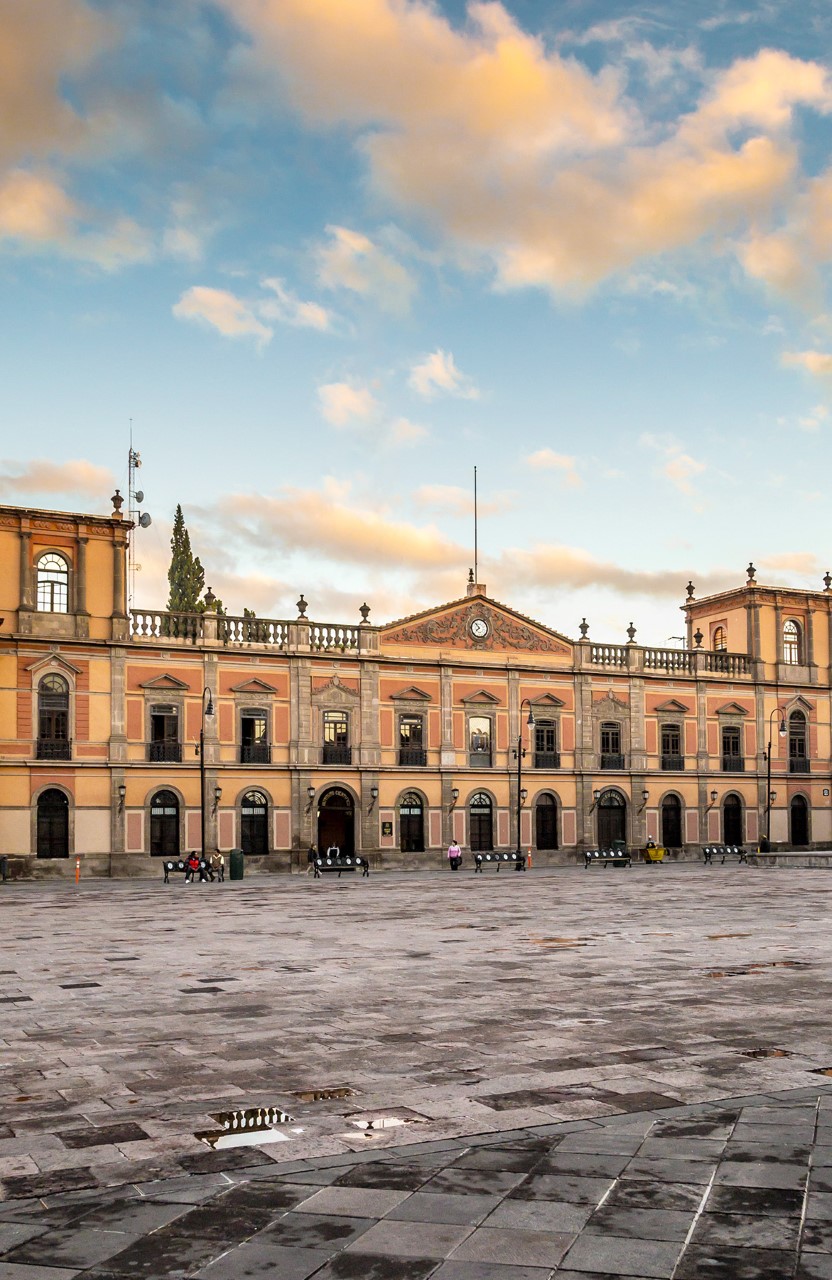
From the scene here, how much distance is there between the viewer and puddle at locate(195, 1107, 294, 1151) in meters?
7.57

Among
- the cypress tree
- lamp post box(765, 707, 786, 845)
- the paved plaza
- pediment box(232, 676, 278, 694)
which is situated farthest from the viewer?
the cypress tree

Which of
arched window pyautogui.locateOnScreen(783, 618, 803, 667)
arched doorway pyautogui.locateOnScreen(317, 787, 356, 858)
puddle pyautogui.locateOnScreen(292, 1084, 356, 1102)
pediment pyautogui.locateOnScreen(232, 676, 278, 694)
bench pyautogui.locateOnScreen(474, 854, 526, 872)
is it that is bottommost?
bench pyautogui.locateOnScreen(474, 854, 526, 872)

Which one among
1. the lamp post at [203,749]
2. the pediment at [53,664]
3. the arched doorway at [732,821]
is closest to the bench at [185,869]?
the lamp post at [203,749]

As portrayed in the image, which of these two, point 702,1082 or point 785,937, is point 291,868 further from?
point 702,1082

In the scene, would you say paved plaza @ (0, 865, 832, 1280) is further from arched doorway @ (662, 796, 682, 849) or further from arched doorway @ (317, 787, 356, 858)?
arched doorway @ (662, 796, 682, 849)

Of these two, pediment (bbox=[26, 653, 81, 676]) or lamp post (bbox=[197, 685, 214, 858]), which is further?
pediment (bbox=[26, 653, 81, 676])

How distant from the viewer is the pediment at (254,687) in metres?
43.5

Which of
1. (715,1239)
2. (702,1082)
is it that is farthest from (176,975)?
(715,1239)

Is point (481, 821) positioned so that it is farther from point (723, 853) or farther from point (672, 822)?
point (723, 853)

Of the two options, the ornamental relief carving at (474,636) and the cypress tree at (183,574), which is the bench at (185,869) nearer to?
the ornamental relief carving at (474,636)

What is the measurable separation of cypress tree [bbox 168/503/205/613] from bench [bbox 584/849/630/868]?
2703 cm

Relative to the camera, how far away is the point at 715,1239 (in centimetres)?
568

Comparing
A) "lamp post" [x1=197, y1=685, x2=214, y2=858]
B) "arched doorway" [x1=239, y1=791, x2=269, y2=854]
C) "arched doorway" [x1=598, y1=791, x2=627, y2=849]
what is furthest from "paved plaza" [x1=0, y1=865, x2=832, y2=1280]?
"arched doorway" [x1=598, y1=791, x2=627, y2=849]

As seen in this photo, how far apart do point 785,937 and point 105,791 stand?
27.2 meters
